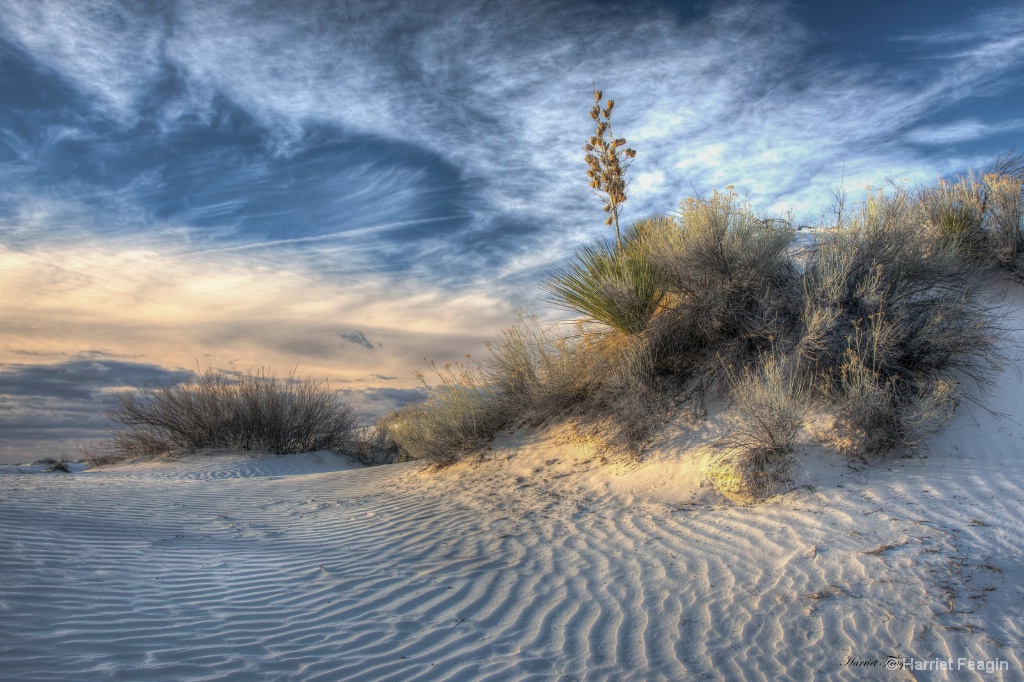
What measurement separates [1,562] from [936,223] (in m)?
13.1

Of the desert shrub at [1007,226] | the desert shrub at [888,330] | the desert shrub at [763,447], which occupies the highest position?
the desert shrub at [1007,226]

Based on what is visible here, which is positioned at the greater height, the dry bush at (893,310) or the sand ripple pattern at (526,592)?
the dry bush at (893,310)

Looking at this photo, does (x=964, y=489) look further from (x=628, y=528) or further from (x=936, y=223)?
(x=936, y=223)

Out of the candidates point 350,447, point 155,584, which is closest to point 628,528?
point 155,584

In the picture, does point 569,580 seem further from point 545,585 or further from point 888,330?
point 888,330

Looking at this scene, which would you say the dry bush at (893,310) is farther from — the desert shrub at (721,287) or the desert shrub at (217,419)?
the desert shrub at (217,419)

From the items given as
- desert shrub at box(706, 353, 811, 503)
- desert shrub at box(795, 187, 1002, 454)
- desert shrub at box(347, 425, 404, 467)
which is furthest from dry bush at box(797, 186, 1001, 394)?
desert shrub at box(347, 425, 404, 467)

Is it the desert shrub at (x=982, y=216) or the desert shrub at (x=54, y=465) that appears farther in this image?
the desert shrub at (x=54, y=465)

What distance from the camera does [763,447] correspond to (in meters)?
6.61

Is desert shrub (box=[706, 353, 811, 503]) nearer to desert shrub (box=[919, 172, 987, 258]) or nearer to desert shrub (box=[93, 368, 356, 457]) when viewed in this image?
desert shrub (box=[919, 172, 987, 258])

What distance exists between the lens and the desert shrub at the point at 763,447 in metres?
6.46

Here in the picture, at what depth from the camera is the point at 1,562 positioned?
4742mm

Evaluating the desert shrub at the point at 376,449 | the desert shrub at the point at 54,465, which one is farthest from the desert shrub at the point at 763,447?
the desert shrub at the point at 54,465

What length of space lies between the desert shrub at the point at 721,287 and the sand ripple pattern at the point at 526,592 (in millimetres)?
2615
